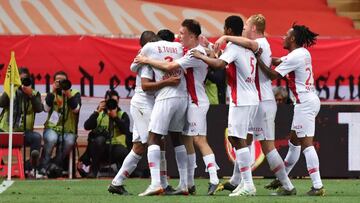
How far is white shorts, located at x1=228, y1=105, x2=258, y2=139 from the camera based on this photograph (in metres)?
14.6

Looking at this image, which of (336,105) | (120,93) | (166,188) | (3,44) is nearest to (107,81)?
(120,93)

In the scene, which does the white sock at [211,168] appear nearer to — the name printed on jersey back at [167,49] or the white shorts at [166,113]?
the white shorts at [166,113]

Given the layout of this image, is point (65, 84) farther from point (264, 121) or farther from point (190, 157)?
point (264, 121)

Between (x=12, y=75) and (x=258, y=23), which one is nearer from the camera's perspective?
(x=258, y=23)

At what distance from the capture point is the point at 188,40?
14.7 meters

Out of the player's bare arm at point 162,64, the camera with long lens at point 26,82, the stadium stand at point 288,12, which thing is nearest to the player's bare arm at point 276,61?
the player's bare arm at point 162,64

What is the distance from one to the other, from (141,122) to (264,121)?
1505 millimetres

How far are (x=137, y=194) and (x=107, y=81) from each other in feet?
21.0

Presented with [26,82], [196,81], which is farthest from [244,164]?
[26,82]

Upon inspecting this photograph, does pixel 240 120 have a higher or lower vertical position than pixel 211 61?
lower

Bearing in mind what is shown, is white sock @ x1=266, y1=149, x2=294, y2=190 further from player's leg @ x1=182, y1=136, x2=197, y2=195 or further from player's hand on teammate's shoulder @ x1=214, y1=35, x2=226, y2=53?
player's hand on teammate's shoulder @ x1=214, y1=35, x2=226, y2=53

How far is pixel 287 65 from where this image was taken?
15164 millimetres

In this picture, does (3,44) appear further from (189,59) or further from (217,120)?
(189,59)

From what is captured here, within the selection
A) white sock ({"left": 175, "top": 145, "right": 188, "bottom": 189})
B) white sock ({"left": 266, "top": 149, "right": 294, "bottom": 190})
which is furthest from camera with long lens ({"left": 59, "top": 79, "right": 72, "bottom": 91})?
white sock ({"left": 266, "top": 149, "right": 294, "bottom": 190})
